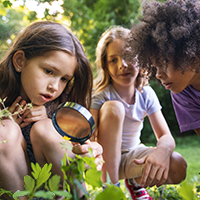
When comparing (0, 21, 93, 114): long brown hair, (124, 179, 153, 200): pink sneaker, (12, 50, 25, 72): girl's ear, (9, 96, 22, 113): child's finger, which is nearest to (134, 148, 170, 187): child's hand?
(124, 179, 153, 200): pink sneaker

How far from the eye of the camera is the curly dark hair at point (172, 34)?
4.24ft

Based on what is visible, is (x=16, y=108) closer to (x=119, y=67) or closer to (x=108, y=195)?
(x=119, y=67)

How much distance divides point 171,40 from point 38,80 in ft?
2.98

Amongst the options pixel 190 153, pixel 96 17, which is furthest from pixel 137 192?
pixel 96 17

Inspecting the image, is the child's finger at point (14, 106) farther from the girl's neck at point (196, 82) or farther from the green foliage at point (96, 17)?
the green foliage at point (96, 17)

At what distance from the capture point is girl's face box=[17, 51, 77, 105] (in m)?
1.42

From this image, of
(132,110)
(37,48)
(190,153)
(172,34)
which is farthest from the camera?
(190,153)

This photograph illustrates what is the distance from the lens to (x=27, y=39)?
157cm

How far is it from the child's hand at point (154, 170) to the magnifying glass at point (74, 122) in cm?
62

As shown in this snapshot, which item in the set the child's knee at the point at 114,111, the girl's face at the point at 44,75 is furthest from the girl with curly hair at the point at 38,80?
the child's knee at the point at 114,111

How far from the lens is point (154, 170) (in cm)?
155

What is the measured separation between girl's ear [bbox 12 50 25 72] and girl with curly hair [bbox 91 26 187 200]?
0.74 m

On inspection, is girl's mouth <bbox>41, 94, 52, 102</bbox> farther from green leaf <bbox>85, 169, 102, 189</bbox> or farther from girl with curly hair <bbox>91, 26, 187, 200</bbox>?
green leaf <bbox>85, 169, 102, 189</bbox>

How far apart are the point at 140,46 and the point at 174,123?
487 centimetres
